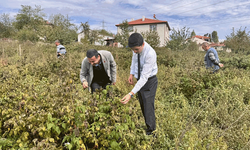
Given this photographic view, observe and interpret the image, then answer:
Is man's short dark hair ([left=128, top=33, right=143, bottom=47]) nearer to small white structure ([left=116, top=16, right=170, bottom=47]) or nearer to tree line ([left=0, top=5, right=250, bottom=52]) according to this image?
tree line ([left=0, top=5, right=250, bottom=52])

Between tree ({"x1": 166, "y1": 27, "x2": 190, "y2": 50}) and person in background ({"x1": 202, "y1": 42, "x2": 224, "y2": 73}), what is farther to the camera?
tree ({"x1": 166, "y1": 27, "x2": 190, "y2": 50})

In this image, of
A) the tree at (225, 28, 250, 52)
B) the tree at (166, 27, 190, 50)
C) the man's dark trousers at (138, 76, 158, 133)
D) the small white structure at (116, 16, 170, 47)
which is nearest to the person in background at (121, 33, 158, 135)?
the man's dark trousers at (138, 76, 158, 133)

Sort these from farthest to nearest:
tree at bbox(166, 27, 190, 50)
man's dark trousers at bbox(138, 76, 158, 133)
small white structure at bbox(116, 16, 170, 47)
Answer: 1. small white structure at bbox(116, 16, 170, 47)
2. tree at bbox(166, 27, 190, 50)
3. man's dark trousers at bbox(138, 76, 158, 133)

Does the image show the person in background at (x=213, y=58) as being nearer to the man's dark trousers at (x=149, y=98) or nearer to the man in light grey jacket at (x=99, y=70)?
the man's dark trousers at (x=149, y=98)

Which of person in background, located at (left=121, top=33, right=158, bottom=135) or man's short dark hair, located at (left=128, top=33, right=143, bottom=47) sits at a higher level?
man's short dark hair, located at (left=128, top=33, right=143, bottom=47)

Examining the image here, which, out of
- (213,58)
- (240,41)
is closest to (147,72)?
(213,58)

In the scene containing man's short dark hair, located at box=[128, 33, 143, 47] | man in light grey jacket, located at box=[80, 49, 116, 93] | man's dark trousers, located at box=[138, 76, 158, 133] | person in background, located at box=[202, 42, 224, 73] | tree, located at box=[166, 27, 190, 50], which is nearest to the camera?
man's short dark hair, located at box=[128, 33, 143, 47]

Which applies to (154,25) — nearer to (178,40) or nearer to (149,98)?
(178,40)

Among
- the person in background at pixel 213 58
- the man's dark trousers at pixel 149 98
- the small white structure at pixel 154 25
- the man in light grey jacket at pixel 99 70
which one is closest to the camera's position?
the man's dark trousers at pixel 149 98

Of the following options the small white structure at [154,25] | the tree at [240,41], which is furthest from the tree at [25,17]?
the tree at [240,41]

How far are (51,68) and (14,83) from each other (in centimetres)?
325

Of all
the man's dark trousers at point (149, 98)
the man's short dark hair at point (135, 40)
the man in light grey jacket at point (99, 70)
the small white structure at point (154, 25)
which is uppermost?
the small white structure at point (154, 25)

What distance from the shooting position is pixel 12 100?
9.07ft

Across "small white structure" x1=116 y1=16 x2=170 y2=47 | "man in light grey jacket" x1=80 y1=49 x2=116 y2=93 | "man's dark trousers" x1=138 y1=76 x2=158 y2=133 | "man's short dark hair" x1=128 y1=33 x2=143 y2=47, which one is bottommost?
"man's dark trousers" x1=138 y1=76 x2=158 y2=133
